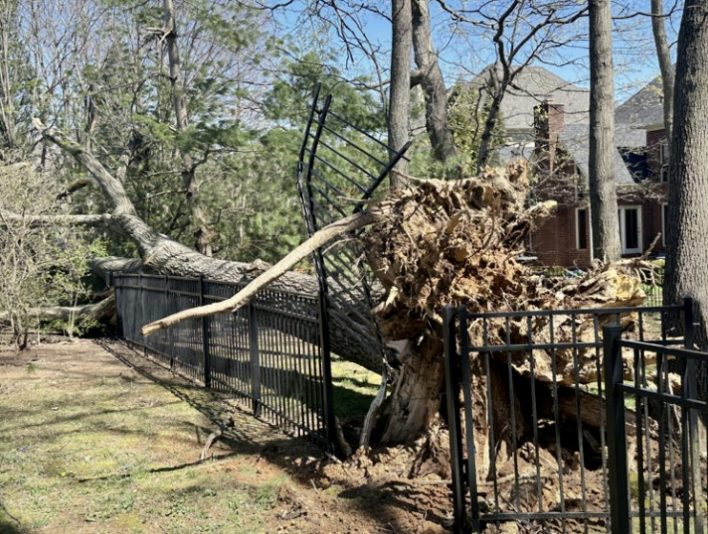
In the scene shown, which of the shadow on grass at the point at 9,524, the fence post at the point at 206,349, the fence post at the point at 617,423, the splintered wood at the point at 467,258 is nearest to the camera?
the fence post at the point at 617,423

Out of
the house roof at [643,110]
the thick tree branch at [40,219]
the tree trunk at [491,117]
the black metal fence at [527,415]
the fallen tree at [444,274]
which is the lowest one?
the black metal fence at [527,415]

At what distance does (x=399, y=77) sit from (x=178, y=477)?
6676 mm

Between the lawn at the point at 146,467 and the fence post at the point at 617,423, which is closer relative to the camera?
the fence post at the point at 617,423

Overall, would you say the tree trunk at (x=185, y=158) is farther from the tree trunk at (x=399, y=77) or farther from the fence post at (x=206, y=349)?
the fence post at (x=206, y=349)

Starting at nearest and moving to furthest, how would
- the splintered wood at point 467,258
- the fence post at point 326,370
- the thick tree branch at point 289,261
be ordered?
the splintered wood at point 467,258
the thick tree branch at point 289,261
the fence post at point 326,370

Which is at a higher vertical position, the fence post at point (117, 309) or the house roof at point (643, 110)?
the house roof at point (643, 110)

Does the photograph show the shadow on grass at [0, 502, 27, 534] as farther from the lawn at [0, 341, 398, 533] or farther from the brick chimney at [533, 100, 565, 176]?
the brick chimney at [533, 100, 565, 176]

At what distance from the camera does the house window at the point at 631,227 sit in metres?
29.8

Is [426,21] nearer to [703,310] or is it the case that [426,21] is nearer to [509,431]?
[703,310]

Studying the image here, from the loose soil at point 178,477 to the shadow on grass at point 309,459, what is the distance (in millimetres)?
11

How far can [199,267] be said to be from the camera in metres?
11.1

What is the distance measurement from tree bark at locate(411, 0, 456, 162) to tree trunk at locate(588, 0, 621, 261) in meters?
2.48

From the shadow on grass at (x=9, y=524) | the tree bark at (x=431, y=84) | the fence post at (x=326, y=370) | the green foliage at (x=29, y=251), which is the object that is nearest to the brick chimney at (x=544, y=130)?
the tree bark at (x=431, y=84)

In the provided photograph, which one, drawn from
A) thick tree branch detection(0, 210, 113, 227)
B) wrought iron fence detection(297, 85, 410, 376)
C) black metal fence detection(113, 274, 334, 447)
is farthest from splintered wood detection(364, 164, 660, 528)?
thick tree branch detection(0, 210, 113, 227)
